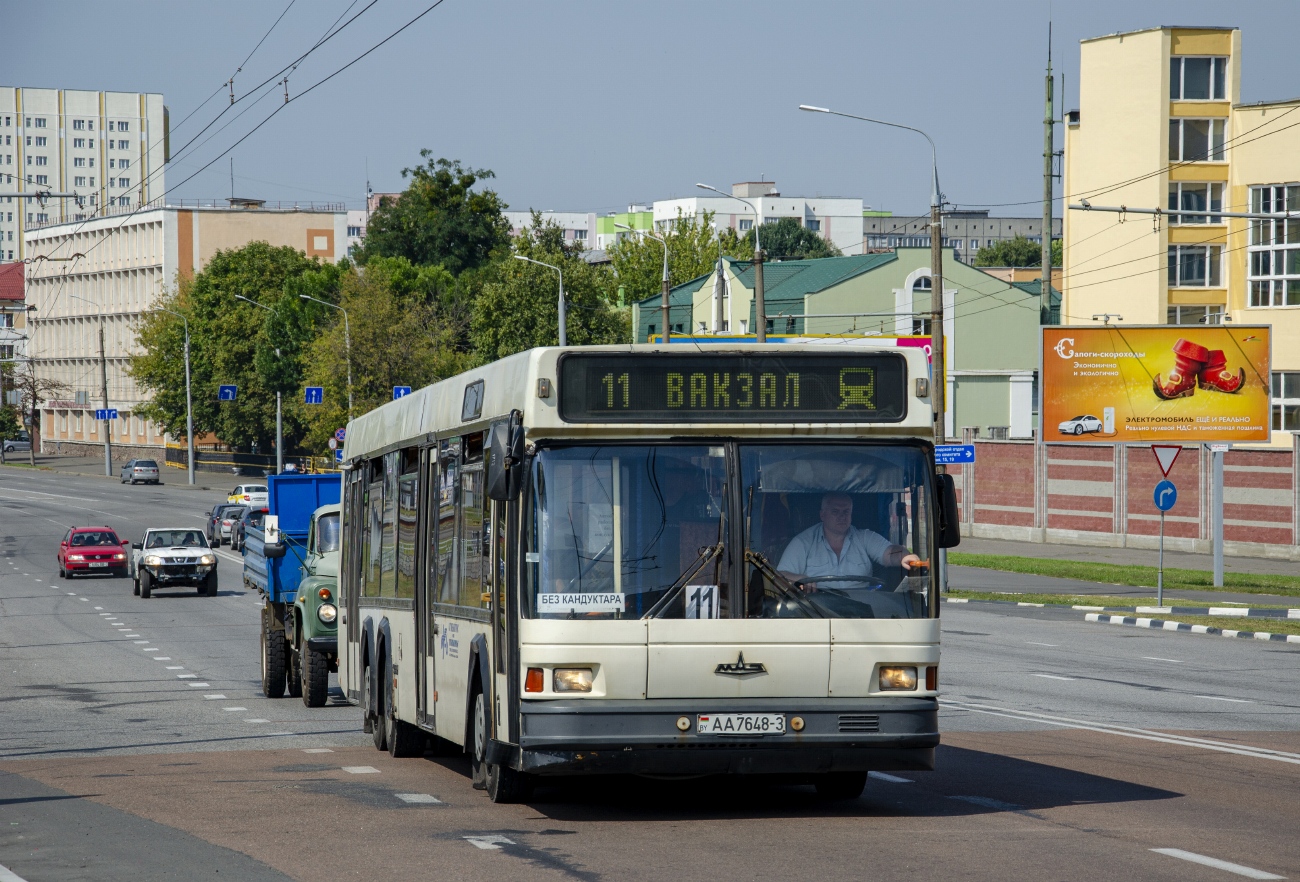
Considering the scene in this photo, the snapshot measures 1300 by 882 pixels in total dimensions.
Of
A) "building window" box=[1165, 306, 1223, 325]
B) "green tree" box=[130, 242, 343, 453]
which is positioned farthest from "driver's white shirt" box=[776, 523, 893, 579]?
"green tree" box=[130, 242, 343, 453]

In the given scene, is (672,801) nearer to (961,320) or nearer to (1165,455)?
(1165,455)

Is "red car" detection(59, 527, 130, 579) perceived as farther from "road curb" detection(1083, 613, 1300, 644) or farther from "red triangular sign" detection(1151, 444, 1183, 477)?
"red triangular sign" detection(1151, 444, 1183, 477)

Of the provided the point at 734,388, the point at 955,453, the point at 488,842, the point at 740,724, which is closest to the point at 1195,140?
the point at 955,453

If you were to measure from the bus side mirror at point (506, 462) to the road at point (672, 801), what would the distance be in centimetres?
179

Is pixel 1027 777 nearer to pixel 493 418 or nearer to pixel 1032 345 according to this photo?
pixel 493 418

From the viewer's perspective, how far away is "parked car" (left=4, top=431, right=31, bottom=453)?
5182 inches

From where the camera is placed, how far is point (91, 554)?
45.6 metres

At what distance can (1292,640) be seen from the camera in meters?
25.6

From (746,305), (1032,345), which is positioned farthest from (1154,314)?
(746,305)

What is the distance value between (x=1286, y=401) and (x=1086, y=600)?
28.7m

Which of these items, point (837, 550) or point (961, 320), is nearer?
point (837, 550)

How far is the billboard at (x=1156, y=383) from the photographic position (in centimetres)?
4209

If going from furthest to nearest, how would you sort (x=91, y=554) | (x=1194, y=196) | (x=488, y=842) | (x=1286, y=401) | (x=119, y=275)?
(x=119, y=275), (x=1194, y=196), (x=1286, y=401), (x=91, y=554), (x=488, y=842)

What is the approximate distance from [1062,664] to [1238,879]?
1405cm
